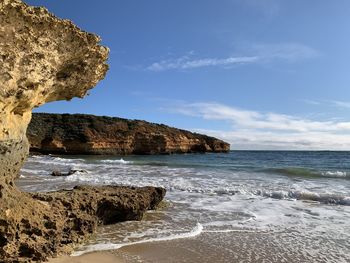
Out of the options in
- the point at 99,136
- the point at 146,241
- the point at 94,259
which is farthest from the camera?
the point at 99,136

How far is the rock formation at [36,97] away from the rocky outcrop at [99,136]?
47.9 meters

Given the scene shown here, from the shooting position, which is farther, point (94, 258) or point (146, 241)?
point (146, 241)

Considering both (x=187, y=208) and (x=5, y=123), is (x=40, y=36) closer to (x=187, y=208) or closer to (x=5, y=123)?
(x=5, y=123)

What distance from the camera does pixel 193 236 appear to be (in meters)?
6.54

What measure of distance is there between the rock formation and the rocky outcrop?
4794 centimetres

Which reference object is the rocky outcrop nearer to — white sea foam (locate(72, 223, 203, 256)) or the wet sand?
white sea foam (locate(72, 223, 203, 256))

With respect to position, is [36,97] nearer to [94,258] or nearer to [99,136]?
[94,258]

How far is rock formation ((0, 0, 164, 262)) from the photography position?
4641mm

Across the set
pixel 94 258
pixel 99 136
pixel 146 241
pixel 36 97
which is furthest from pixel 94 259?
pixel 99 136

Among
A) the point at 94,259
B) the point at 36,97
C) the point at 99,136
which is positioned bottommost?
the point at 94,259

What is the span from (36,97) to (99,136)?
5195cm

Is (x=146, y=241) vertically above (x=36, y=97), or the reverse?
(x=36, y=97)

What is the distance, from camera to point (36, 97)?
5508 mm

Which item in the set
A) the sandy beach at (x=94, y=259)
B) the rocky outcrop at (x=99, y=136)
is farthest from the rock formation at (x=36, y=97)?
the rocky outcrop at (x=99, y=136)
